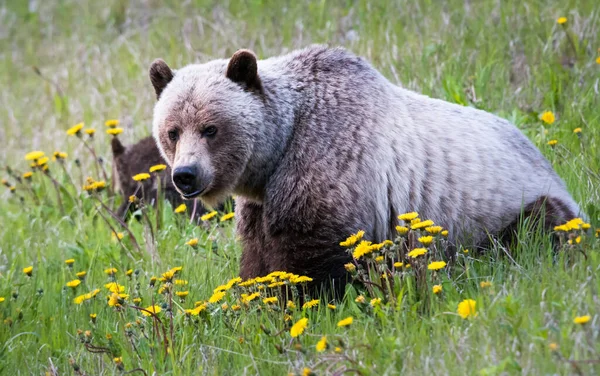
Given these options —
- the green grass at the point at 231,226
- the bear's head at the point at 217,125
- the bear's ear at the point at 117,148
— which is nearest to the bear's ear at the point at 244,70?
the bear's head at the point at 217,125

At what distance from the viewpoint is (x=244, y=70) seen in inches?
211

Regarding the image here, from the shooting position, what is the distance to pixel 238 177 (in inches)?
212

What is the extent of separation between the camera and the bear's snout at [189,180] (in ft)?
16.7

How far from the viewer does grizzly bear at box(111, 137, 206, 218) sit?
796cm

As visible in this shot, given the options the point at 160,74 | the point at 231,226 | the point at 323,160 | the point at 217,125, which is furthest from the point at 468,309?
the point at 231,226

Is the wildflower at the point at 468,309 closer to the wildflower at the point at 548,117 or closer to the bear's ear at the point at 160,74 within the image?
the bear's ear at the point at 160,74

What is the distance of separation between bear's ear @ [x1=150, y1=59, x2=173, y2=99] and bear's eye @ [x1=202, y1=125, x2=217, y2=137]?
55 cm

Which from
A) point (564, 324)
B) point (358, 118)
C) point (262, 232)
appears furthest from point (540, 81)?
point (564, 324)

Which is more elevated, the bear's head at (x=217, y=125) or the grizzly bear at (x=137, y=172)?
the bear's head at (x=217, y=125)

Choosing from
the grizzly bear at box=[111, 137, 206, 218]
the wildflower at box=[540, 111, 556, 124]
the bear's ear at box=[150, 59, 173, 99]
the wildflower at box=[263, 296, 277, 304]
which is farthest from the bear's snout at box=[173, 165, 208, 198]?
the wildflower at box=[540, 111, 556, 124]

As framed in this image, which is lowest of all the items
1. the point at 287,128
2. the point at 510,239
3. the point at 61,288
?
the point at 61,288

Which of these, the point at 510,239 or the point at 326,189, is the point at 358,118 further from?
the point at 510,239

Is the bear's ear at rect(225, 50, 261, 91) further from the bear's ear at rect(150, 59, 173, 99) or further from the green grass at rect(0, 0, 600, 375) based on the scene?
the green grass at rect(0, 0, 600, 375)

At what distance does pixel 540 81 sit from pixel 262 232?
3.64 metres
